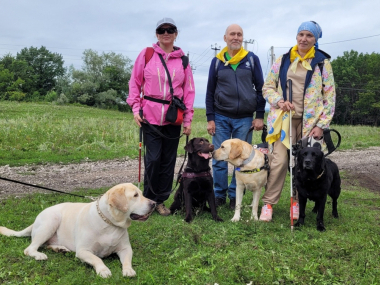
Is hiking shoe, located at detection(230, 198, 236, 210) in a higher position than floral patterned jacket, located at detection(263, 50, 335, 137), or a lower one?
lower

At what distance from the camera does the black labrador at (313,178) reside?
4359mm

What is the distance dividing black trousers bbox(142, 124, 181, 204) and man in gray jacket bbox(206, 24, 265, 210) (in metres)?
0.73

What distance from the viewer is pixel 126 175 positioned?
28.3 feet

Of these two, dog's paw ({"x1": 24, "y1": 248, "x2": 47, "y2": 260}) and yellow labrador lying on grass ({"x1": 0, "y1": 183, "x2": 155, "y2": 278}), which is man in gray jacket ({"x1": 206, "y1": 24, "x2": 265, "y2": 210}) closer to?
yellow labrador lying on grass ({"x1": 0, "y1": 183, "x2": 155, "y2": 278})

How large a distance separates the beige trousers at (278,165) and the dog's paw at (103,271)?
2634 millimetres

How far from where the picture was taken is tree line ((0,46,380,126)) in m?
45.9

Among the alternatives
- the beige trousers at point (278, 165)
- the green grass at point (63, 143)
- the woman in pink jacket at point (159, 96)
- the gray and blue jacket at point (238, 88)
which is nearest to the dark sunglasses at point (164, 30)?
the woman in pink jacket at point (159, 96)

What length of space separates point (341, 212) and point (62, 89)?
4661 cm

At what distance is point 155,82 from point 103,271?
2685mm

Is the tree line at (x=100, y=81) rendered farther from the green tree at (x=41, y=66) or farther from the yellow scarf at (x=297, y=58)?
the yellow scarf at (x=297, y=58)

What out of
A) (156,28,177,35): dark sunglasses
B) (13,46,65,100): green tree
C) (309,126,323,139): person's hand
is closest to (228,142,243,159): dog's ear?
(309,126,323,139): person's hand

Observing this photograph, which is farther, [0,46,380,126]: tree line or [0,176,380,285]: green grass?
[0,46,380,126]: tree line

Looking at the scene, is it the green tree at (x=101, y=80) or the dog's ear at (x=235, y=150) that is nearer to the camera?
the dog's ear at (x=235, y=150)

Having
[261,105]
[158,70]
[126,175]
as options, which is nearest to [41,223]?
[158,70]
